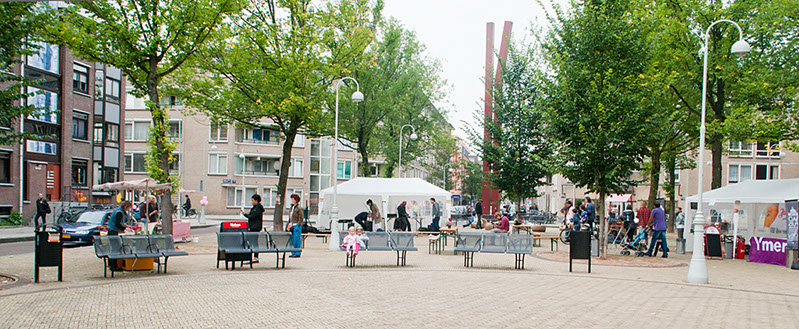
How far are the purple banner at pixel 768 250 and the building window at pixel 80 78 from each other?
115ft

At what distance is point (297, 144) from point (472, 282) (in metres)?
49.9

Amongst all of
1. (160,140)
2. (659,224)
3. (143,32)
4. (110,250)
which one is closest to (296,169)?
(160,140)

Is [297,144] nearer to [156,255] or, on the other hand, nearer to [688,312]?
[156,255]

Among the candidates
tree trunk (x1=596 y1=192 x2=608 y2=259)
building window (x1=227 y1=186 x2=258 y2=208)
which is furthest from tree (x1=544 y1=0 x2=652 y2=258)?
building window (x1=227 y1=186 x2=258 y2=208)

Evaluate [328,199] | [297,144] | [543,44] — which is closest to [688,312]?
[543,44]

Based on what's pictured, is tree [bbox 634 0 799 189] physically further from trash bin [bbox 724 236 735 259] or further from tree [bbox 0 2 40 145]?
tree [bbox 0 2 40 145]

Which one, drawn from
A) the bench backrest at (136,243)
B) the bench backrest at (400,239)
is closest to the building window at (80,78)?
the bench backrest at (136,243)

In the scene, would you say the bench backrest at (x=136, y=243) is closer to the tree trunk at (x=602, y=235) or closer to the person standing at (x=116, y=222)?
the person standing at (x=116, y=222)

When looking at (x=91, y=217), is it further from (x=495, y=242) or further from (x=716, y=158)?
(x=716, y=158)

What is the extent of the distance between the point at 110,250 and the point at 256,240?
128 inches

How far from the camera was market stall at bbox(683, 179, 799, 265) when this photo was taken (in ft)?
62.8

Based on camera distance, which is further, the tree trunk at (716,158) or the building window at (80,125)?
the building window at (80,125)

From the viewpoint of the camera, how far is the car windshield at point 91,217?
21.9 meters

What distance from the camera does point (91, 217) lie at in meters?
22.2
